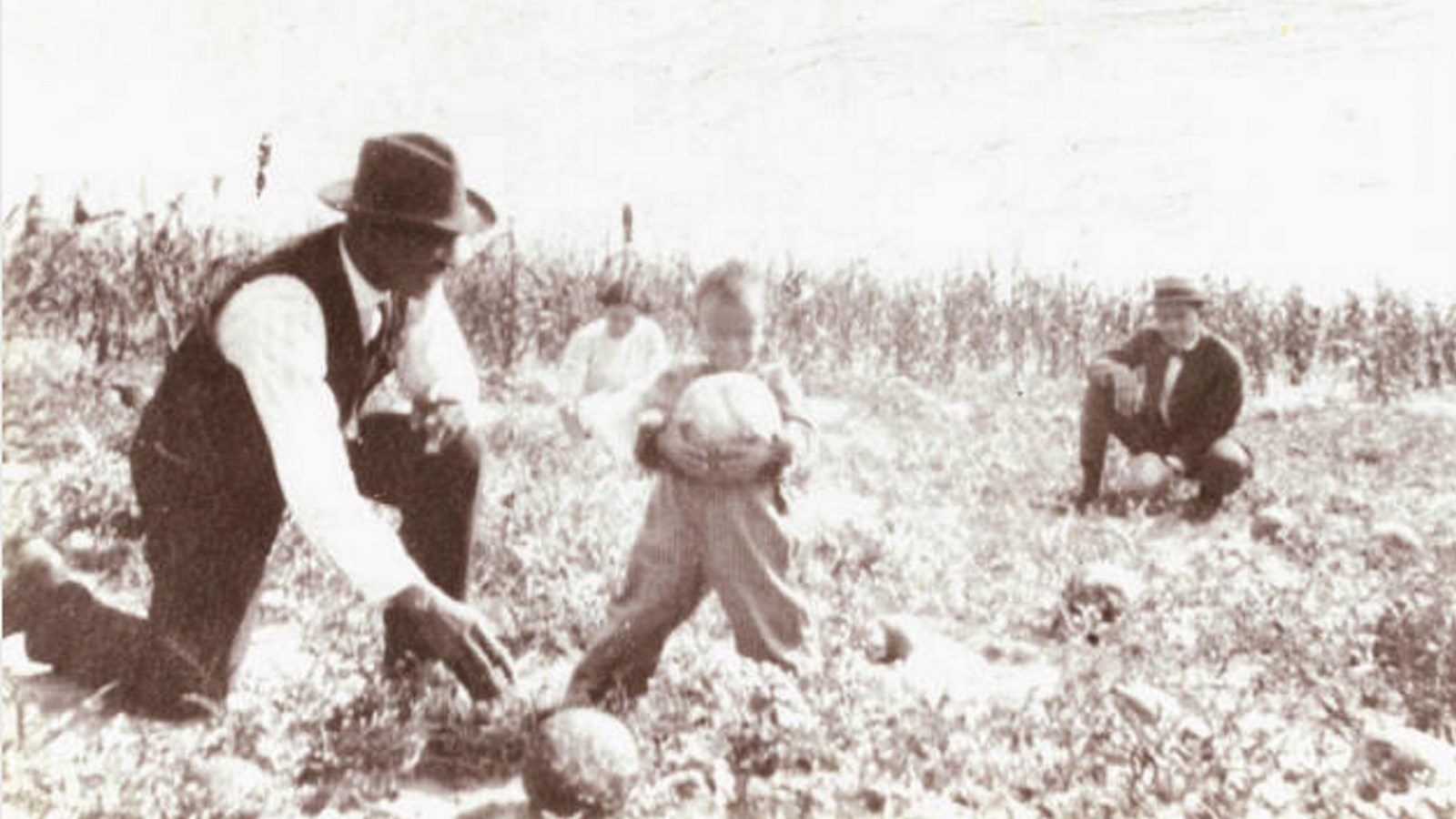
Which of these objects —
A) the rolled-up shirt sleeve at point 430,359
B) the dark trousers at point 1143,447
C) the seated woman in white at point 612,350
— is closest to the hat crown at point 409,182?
the rolled-up shirt sleeve at point 430,359

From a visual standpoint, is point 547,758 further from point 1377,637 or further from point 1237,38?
point 1237,38

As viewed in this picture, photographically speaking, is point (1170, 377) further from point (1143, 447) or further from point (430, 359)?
point (430, 359)

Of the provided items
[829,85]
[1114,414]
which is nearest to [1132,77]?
[829,85]

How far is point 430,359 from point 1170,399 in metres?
2.32

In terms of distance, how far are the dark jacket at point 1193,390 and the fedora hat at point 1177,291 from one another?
114 millimetres

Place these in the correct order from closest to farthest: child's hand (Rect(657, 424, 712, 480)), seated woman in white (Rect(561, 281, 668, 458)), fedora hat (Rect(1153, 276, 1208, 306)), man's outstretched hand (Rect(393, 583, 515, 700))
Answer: man's outstretched hand (Rect(393, 583, 515, 700)) → child's hand (Rect(657, 424, 712, 480)) → fedora hat (Rect(1153, 276, 1208, 306)) → seated woman in white (Rect(561, 281, 668, 458))

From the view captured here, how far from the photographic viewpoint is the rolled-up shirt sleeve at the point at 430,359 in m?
2.82

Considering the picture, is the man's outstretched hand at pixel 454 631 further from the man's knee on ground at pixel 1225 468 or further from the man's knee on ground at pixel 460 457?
the man's knee on ground at pixel 1225 468

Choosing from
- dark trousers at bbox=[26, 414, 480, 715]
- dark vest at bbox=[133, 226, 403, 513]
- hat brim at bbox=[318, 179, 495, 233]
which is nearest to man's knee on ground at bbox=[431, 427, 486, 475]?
dark vest at bbox=[133, 226, 403, 513]

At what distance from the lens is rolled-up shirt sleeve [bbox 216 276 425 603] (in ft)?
7.53

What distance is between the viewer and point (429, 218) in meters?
2.53

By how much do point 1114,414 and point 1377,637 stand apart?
137cm

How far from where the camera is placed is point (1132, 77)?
360cm

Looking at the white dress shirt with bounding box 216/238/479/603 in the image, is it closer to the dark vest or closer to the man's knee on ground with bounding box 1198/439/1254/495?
the dark vest
